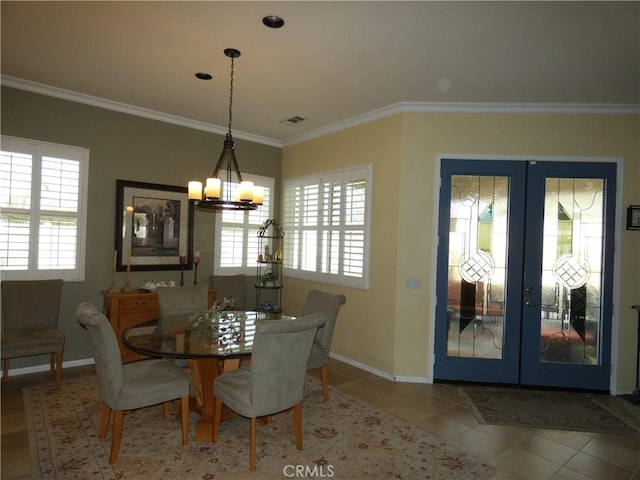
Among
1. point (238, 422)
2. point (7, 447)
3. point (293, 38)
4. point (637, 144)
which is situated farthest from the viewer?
point (637, 144)

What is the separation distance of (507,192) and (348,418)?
2784 millimetres

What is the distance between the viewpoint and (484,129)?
13.3ft

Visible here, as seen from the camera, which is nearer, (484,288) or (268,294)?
(484,288)

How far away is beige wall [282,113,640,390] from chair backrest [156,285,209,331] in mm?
1871

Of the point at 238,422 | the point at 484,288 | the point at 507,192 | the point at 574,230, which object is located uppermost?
the point at 507,192

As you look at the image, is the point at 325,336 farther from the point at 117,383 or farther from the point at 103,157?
the point at 103,157

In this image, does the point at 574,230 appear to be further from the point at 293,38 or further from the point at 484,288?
the point at 293,38

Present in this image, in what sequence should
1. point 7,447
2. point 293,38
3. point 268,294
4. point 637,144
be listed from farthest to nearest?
point 268,294 < point 637,144 < point 293,38 < point 7,447

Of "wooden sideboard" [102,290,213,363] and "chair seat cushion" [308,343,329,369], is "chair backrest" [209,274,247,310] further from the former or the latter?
"chair seat cushion" [308,343,329,369]

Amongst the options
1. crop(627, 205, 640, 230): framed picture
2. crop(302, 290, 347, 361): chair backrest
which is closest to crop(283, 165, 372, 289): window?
crop(302, 290, 347, 361): chair backrest

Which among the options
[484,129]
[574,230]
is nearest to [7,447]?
[484,129]

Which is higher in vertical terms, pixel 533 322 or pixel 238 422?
pixel 533 322

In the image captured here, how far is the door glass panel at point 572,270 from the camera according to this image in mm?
3926

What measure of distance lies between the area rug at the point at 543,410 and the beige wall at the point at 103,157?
3.70m
